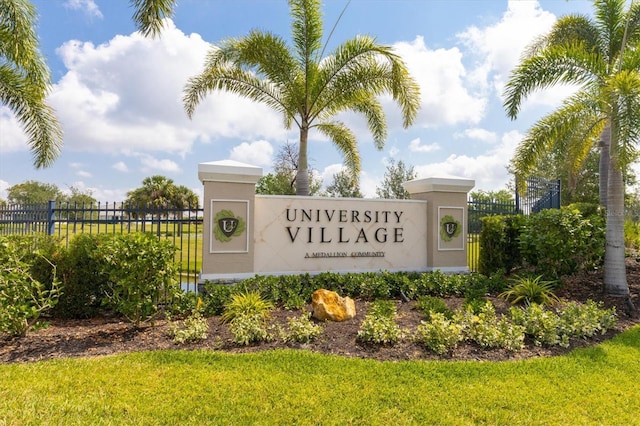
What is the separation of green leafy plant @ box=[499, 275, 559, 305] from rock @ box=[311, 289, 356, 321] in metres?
3.02

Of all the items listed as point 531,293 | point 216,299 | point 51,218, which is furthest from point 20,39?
point 531,293

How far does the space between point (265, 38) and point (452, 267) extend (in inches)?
292

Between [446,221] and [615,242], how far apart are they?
10.4ft

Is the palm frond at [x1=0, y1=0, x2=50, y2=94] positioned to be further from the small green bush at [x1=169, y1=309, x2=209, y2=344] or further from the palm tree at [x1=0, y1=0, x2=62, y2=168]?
the small green bush at [x1=169, y1=309, x2=209, y2=344]

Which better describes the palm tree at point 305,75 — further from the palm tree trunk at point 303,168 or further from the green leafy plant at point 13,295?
the green leafy plant at point 13,295

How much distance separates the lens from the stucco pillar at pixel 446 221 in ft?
29.0

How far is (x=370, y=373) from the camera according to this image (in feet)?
13.4

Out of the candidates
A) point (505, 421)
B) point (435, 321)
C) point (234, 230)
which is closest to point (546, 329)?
point (435, 321)

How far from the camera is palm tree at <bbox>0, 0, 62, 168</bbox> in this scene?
27.9 feet

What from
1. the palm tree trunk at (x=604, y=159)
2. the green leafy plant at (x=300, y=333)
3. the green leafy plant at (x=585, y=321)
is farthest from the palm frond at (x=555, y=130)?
the green leafy plant at (x=300, y=333)

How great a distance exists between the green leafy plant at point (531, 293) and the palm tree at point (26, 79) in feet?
35.1

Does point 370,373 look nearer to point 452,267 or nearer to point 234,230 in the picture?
point 234,230

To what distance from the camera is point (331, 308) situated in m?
5.79

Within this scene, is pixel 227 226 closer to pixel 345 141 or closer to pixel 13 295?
pixel 13 295
